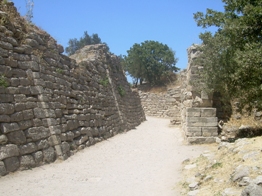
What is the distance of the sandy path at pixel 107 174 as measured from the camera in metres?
5.39

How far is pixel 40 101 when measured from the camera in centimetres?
748

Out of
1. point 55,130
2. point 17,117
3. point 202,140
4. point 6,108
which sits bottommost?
point 202,140

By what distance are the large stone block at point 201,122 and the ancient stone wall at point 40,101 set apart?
10.7 feet

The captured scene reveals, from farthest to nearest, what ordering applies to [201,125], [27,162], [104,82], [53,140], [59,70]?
1. [104,82]
2. [201,125]
3. [59,70]
4. [53,140]
5. [27,162]

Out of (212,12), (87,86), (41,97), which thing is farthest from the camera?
(87,86)

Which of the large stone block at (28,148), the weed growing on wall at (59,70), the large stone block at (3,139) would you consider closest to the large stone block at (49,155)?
the large stone block at (28,148)

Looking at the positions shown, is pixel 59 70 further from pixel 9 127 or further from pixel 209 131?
pixel 209 131

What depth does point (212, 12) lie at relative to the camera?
840 cm

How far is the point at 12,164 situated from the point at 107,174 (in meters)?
2.08

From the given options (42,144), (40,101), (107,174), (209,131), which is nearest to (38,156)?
(42,144)

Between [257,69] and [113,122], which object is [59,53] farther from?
[257,69]

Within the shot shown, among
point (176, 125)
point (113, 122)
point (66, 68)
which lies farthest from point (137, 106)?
point (66, 68)

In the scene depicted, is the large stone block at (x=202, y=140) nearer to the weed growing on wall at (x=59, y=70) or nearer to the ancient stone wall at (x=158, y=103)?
the weed growing on wall at (x=59, y=70)

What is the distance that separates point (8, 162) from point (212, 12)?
674 cm
